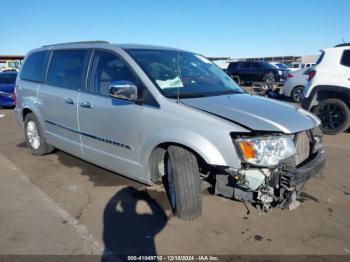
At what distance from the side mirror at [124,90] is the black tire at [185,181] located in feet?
2.35

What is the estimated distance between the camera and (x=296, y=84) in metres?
12.7

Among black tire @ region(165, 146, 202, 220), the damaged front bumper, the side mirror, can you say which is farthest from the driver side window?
the damaged front bumper

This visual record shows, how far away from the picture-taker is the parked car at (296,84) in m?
12.6

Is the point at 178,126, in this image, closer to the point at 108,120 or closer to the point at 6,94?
the point at 108,120

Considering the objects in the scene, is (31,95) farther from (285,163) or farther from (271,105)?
(285,163)

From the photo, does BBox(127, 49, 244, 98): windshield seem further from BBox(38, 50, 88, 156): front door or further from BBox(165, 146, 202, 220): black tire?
BBox(38, 50, 88, 156): front door

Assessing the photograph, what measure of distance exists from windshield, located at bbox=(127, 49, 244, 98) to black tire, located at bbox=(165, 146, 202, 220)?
2.21ft

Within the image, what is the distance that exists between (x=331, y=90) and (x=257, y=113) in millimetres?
4964

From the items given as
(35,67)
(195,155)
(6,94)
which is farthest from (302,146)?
(6,94)

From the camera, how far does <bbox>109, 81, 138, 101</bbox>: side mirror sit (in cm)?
332

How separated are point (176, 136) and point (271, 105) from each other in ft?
3.98

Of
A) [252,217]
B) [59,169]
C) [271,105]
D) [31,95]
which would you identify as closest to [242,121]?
[271,105]

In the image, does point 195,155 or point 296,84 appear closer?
point 195,155

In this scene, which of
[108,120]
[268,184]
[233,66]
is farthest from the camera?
[233,66]
